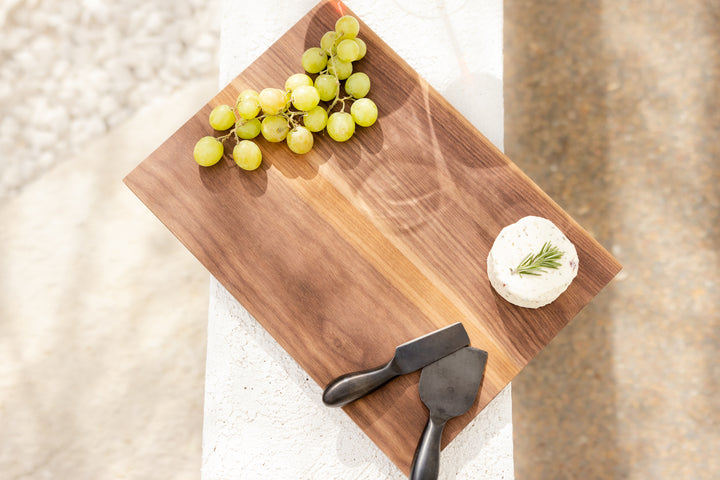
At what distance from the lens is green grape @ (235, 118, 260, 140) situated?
80 centimetres

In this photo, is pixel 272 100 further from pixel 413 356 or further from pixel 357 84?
pixel 413 356

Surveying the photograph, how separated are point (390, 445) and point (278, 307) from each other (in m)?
0.28

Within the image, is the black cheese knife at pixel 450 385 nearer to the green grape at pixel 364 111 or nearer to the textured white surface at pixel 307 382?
the textured white surface at pixel 307 382

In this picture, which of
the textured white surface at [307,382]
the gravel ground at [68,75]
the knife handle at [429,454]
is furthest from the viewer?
the gravel ground at [68,75]

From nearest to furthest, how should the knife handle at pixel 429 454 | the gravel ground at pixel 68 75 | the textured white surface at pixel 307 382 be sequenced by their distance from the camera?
the knife handle at pixel 429 454 < the textured white surface at pixel 307 382 < the gravel ground at pixel 68 75

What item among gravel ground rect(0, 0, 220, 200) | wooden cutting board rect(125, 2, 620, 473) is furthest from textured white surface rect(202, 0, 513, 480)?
gravel ground rect(0, 0, 220, 200)

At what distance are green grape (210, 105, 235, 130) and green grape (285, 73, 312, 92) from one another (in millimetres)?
99

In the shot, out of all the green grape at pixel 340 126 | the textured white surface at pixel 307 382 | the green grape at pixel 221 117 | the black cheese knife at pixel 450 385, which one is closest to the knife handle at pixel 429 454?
the black cheese knife at pixel 450 385

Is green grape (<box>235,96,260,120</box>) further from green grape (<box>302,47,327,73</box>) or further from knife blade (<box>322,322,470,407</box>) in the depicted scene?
knife blade (<box>322,322,470,407</box>)

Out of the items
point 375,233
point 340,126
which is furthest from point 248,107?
point 375,233

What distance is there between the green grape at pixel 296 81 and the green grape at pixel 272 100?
2cm

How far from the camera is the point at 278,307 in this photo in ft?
2.66

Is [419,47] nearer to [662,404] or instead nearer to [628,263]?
[628,263]

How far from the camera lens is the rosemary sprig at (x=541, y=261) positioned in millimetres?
760
